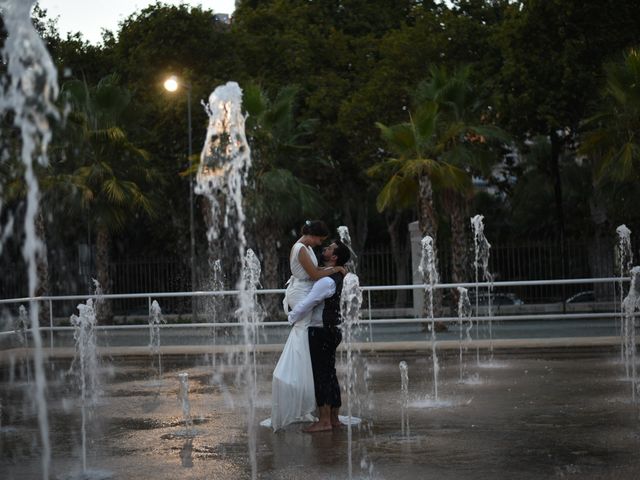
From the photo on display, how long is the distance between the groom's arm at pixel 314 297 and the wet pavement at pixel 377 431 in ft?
3.33

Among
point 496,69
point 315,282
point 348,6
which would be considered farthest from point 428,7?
point 315,282

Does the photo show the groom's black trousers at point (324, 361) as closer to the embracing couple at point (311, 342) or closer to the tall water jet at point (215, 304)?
the embracing couple at point (311, 342)

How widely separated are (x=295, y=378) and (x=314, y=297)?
731mm

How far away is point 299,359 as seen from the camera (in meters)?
10.0

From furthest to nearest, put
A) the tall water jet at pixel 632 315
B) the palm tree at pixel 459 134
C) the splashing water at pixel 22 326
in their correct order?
the palm tree at pixel 459 134 → the splashing water at pixel 22 326 → the tall water jet at pixel 632 315

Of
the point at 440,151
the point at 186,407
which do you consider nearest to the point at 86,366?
the point at 186,407

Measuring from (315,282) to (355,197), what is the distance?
30063 mm

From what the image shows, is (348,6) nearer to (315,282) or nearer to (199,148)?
(199,148)

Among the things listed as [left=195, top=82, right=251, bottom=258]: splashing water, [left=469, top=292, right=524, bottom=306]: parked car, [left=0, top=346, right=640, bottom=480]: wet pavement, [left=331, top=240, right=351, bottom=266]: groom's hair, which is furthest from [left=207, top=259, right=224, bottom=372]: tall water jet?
[left=469, top=292, right=524, bottom=306]: parked car

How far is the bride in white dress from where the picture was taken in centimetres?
995

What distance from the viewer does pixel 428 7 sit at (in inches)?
1619

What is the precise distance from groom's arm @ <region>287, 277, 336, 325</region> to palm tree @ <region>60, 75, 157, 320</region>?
21.1 meters

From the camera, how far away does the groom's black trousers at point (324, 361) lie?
996 centimetres

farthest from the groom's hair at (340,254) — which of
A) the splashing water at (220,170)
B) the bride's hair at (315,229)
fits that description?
the splashing water at (220,170)
